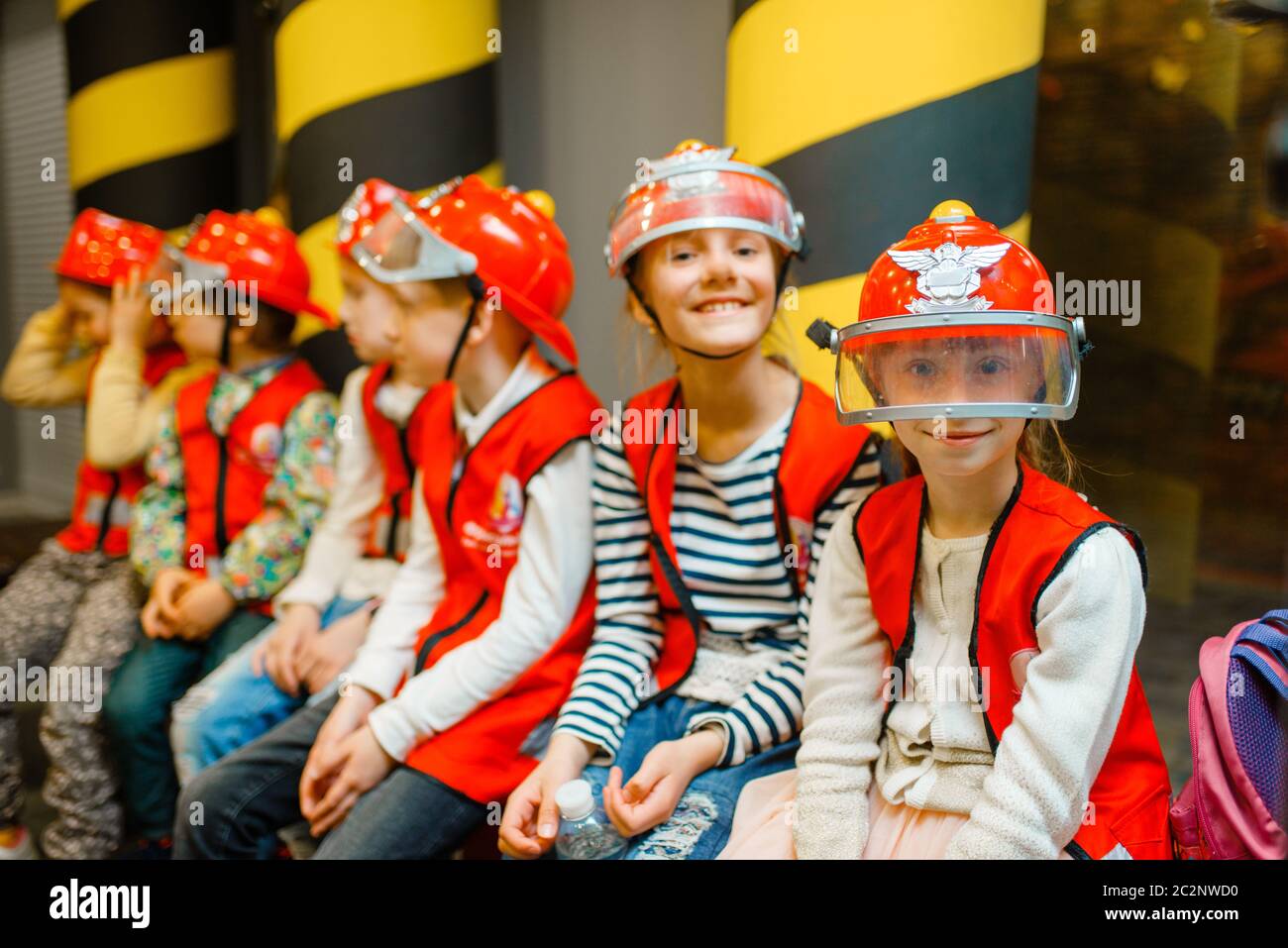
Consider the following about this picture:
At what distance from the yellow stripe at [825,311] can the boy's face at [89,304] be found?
52.1 inches

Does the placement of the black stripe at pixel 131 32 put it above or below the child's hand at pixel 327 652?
above

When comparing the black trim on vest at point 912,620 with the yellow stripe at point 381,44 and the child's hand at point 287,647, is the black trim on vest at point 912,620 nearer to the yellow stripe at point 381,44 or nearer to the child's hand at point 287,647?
the child's hand at point 287,647

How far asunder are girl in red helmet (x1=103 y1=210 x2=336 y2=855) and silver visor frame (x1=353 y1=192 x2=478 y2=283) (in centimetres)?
45

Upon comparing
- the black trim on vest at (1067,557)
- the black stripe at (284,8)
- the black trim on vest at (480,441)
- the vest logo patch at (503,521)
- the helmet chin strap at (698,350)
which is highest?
the black stripe at (284,8)

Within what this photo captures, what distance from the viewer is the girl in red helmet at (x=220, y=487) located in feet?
5.54

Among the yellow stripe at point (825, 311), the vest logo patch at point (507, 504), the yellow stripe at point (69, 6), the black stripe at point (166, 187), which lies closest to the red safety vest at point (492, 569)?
the vest logo patch at point (507, 504)

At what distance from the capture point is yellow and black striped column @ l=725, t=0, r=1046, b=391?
132 cm

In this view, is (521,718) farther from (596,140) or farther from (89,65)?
(89,65)

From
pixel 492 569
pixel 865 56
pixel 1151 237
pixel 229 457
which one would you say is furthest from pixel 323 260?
pixel 1151 237

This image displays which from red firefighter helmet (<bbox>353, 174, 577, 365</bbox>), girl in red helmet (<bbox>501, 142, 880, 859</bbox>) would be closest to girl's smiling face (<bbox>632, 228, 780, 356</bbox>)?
girl in red helmet (<bbox>501, 142, 880, 859</bbox>)

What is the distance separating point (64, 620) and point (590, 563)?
1143 mm

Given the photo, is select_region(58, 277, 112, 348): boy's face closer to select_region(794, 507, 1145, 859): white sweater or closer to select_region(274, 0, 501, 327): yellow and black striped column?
select_region(274, 0, 501, 327): yellow and black striped column

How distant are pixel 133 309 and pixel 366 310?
61 centimetres
